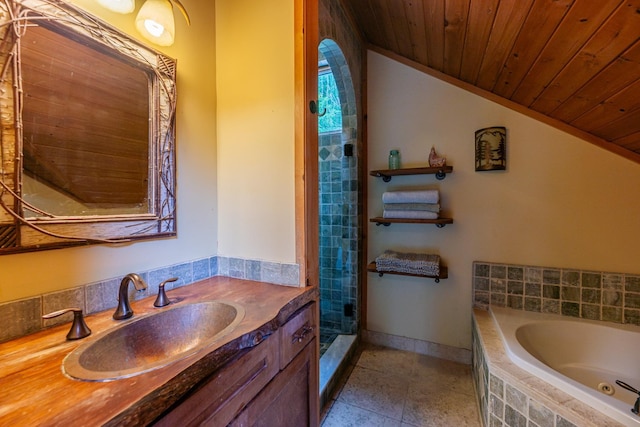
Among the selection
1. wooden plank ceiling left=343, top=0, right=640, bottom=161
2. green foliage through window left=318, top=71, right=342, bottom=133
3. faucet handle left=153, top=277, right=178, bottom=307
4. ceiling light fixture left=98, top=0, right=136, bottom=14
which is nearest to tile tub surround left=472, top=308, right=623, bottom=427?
wooden plank ceiling left=343, top=0, right=640, bottom=161

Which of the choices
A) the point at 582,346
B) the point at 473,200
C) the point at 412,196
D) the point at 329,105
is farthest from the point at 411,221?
the point at 329,105

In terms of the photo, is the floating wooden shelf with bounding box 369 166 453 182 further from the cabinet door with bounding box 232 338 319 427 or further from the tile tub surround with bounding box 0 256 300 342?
the cabinet door with bounding box 232 338 319 427

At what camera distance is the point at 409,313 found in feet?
7.07

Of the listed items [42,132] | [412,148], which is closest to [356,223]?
[412,148]

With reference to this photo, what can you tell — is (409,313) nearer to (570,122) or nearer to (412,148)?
Result: (412,148)

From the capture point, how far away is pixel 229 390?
0.67 meters

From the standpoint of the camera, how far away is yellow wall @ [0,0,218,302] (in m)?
0.80

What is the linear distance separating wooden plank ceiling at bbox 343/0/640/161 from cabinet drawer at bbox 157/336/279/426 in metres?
1.63

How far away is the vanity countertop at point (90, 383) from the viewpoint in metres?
0.44

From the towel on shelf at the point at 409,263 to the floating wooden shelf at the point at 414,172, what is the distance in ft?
2.10

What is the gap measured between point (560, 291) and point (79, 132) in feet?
8.94

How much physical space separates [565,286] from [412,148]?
1.43 m

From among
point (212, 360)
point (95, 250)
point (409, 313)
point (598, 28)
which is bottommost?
point (409, 313)

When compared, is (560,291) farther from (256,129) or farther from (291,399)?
(256,129)
